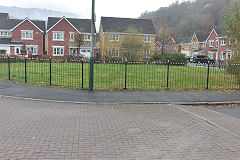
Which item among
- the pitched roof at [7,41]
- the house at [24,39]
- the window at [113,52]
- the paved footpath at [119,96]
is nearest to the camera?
the paved footpath at [119,96]

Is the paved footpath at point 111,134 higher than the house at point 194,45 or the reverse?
the reverse

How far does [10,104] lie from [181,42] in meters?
80.6

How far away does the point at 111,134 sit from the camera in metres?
5.91

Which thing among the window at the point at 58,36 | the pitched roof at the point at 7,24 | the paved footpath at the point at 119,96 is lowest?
the paved footpath at the point at 119,96

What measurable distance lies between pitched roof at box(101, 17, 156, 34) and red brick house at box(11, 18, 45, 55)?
13.6 meters

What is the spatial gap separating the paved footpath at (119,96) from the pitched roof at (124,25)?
38124 mm

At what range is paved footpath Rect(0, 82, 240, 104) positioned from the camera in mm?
10062

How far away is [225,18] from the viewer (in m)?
13.7

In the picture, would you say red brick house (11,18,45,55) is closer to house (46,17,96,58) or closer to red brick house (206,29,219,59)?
house (46,17,96,58)

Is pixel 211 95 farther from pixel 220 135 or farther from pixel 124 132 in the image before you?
pixel 124 132

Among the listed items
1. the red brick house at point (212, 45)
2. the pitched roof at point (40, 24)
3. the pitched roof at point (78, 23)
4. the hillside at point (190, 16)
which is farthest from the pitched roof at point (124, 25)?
the hillside at point (190, 16)

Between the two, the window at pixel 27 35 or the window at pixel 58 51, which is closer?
the window at pixel 27 35

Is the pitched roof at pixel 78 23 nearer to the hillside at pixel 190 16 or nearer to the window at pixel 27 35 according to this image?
the window at pixel 27 35

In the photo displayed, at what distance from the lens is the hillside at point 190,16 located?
295ft
